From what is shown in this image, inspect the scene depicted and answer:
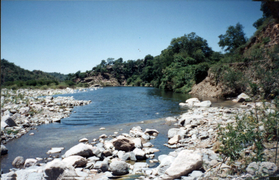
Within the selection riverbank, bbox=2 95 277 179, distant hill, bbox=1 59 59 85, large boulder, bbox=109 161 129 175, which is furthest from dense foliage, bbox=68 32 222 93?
distant hill, bbox=1 59 59 85

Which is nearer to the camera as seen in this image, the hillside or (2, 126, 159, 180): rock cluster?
(2, 126, 159, 180): rock cluster

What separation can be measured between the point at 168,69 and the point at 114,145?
37.2 metres

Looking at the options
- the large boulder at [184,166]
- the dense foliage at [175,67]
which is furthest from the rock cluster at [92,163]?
the dense foliage at [175,67]

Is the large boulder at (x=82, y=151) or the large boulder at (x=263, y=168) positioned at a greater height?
the large boulder at (x=263, y=168)

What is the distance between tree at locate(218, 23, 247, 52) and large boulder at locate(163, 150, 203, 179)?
4829cm

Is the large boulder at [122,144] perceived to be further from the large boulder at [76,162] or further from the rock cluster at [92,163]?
the large boulder at [76,162]

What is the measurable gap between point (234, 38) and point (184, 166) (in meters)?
52.1

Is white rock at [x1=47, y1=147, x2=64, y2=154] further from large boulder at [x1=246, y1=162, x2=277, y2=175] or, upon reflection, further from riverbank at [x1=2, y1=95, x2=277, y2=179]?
large boulder at [x1=246, y1=162, x2=277, y2=175]

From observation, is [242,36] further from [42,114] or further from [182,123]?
[42,114]

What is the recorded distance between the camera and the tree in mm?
44781

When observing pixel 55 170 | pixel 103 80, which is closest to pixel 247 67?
pixel 55 170

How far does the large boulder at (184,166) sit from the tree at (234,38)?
158ft

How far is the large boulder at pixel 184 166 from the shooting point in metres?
3.66

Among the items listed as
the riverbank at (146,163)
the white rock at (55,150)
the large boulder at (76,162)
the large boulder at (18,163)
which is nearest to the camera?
the riverbank at (146,163)
